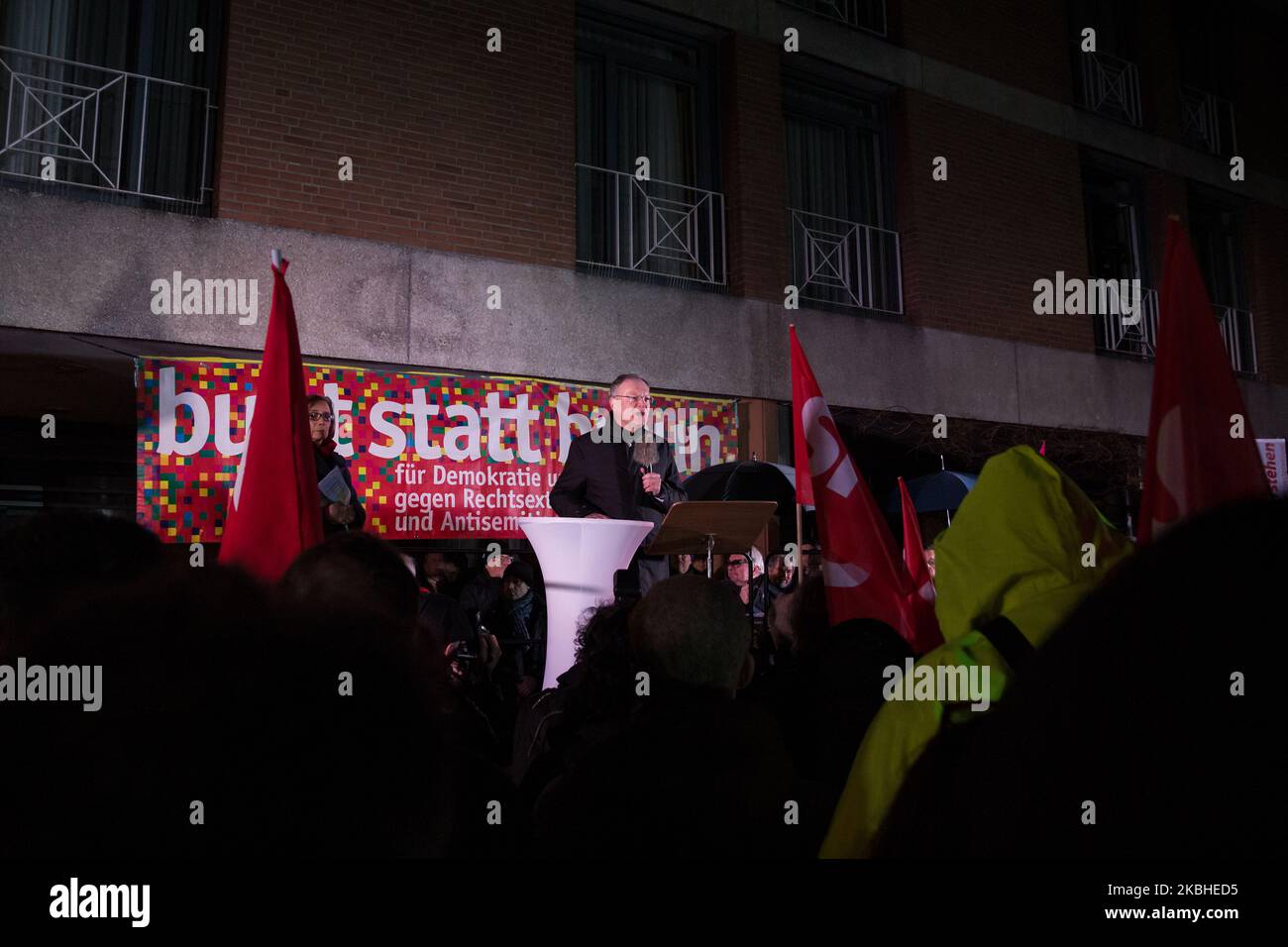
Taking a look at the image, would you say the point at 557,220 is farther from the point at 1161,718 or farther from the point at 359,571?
the point at 1161,718

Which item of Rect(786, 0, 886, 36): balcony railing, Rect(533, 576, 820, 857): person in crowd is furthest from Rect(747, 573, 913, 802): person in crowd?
Rect(786, 0, 886, 36): balcony railing

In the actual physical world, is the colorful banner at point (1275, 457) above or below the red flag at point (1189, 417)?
above

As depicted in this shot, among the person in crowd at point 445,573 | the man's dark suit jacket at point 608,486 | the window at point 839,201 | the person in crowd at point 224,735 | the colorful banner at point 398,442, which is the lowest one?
the person in crowd at point 224,735

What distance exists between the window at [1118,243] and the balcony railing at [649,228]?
5.83 m

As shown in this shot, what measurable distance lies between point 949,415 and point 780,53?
421 centimetres

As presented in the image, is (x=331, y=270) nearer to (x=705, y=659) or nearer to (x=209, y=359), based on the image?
(x=209, y=359)

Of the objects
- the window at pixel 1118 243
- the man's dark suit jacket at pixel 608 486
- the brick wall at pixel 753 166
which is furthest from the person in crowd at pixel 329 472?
the window at pixel 1118 243

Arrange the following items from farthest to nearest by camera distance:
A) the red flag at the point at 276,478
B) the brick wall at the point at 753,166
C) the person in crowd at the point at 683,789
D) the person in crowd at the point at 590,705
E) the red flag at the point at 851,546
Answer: the brick wall at the point at 753,166 < the red flag at the point at 851,546 < the red flag at the point at 276,478 < the person in crowd at the point at 590,705 < the person in crowd at the point at 683,789

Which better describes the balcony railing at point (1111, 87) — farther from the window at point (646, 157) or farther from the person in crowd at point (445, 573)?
the person in crowd at point (445, 573)

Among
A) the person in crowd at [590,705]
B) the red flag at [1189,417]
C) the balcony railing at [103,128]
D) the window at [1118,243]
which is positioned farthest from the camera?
the window at [1118,243]

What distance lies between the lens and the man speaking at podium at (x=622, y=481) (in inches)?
229

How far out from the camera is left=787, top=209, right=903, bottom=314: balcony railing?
1071cm
